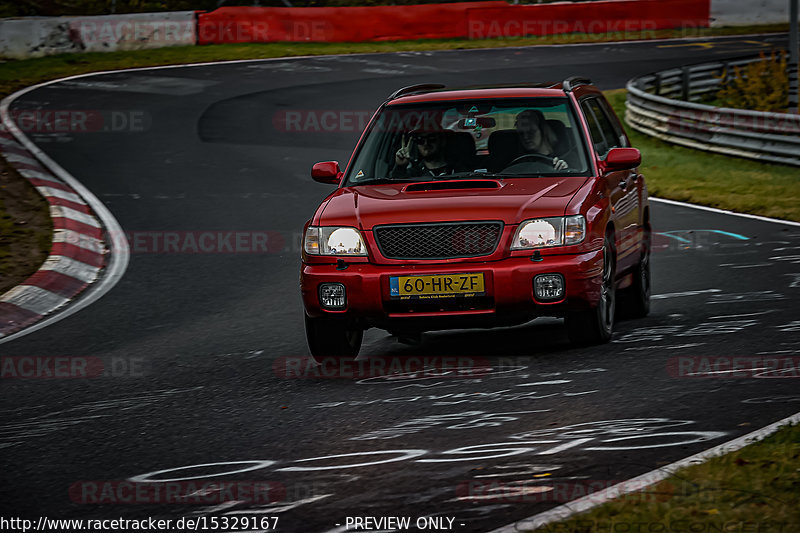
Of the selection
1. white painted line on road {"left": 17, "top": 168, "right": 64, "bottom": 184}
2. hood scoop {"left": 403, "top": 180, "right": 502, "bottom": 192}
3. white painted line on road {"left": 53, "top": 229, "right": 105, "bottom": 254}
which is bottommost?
white painted line on road {"left": 53, "top": 229, "right": 105, "bottom": 254}

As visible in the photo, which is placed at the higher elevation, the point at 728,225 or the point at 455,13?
the point at 455,13

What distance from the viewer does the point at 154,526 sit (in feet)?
15.4

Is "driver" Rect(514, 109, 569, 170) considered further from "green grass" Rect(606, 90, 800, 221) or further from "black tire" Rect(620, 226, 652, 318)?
"green grass" Rect(606, 90, 800, 221)

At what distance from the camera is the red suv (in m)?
7.36

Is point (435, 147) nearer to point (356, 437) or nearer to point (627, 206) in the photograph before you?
point (627, 206)

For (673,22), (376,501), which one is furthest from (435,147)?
(673,22)

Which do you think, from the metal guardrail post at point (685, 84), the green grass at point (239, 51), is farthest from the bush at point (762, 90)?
the green grass at point (239, 51)

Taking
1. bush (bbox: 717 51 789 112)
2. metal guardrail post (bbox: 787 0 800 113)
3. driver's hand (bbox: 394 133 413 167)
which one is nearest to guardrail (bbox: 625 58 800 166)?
bush (bbox: 717 51 789 112)

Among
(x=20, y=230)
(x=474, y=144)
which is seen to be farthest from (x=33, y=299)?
(x=474, y=144)

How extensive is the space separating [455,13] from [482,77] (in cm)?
1013

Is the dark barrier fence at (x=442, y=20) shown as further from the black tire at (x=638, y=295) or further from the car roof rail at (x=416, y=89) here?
the black tire at (x=638, y=295)

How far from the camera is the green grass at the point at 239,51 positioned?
2827 centimetres

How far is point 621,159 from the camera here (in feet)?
26.9

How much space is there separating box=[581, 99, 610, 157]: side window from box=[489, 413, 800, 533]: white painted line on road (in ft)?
11.3
